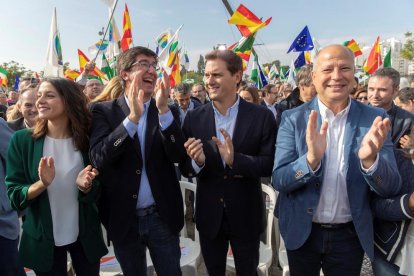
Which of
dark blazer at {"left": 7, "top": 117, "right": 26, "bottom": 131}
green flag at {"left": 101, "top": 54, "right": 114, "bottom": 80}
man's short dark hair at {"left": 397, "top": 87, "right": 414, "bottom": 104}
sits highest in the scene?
green flag at {"left": 101, "top": 54, "right": 114, "bottom": 80}

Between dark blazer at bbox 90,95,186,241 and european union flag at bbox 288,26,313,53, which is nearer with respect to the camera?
dark blazer at bbox 90,95,186,241

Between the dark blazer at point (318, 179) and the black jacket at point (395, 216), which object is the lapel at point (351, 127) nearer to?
the dark blazer at point (318, 179)

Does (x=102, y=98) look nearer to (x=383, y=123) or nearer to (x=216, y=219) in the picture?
(x=216, y=219)

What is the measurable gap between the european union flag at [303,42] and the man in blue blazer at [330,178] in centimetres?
692

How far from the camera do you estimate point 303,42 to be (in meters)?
8.29

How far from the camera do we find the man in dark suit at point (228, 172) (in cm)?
215

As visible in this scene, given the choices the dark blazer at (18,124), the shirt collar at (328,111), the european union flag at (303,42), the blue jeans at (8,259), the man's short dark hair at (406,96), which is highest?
the european union flag at (303,42)

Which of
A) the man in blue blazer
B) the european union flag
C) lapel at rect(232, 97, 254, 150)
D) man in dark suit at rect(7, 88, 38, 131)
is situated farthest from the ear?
the european union flag

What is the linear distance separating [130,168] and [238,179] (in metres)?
0.70

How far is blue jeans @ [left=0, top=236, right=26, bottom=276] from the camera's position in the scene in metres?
2.09

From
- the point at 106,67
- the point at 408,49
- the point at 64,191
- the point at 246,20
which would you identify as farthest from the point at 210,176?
the point at 408,49

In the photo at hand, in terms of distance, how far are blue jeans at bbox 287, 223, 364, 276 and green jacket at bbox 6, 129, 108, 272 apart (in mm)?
1226

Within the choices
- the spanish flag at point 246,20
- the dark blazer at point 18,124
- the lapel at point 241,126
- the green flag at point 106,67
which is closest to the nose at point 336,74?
the lapel at point 241,126

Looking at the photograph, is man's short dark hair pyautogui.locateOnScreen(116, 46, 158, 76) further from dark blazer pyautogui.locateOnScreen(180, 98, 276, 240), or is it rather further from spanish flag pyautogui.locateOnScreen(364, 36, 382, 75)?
spanish flag pyautogui.locateOnScreen(364, 36, 382, 75)
